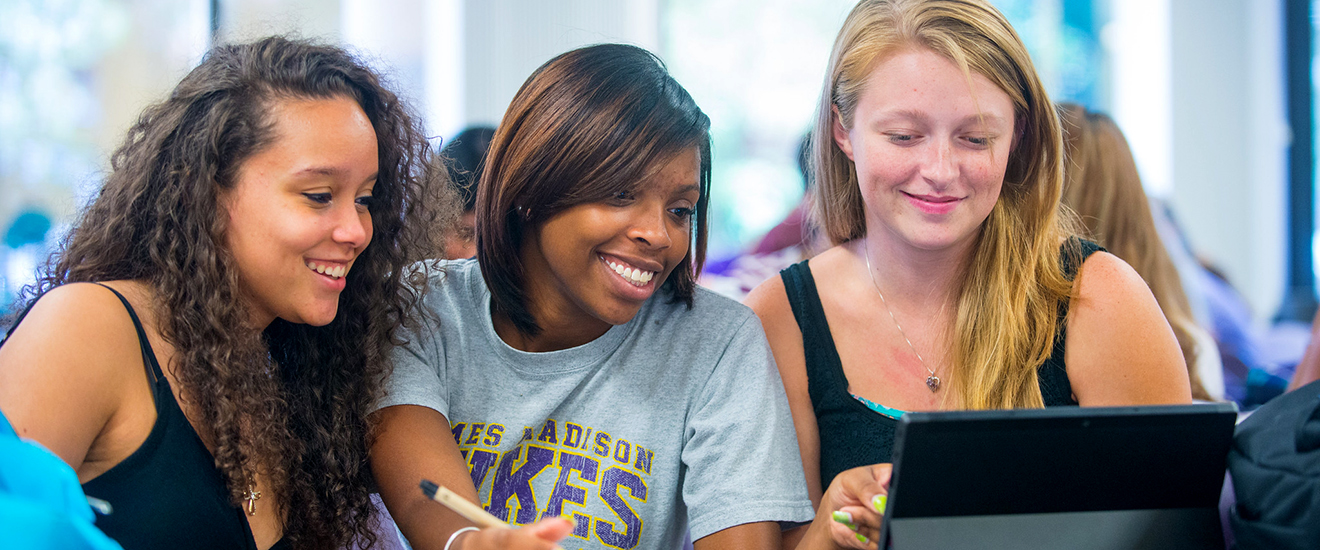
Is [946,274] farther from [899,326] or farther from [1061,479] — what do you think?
[1061,479]

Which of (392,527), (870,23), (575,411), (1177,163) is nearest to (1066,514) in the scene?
(575,411)

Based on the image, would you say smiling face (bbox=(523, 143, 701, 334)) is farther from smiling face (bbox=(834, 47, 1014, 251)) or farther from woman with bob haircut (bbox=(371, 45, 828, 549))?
smiling face (bbox=(834, 47, 1014, 251))

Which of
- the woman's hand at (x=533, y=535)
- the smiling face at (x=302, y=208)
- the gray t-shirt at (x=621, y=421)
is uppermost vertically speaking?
the smiling face at (x=302, y=208)

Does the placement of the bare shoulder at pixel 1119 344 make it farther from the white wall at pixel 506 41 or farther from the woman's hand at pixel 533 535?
the white wall at pixel 506 41

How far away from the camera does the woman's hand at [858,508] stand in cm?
94

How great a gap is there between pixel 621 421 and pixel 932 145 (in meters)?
0.53

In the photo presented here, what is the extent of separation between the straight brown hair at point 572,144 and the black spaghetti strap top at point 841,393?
24 cm

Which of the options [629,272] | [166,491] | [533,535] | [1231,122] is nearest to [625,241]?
[629,272]

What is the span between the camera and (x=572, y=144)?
1.15 meters

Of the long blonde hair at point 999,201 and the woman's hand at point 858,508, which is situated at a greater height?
the long blonde hair at point 999,201

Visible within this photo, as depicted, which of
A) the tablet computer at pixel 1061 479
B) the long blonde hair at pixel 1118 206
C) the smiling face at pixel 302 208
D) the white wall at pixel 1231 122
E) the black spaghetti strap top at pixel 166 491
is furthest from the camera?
the white wall at pixel 1231 122

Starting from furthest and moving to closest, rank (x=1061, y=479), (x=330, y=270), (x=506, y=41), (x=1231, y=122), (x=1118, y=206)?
(x=1231, y=122)
(x=506, y=41)
(x=1118, y=206)
(x=330, y=270)
(x=1061, y=479)

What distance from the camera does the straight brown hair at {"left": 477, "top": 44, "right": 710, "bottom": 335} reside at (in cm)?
115

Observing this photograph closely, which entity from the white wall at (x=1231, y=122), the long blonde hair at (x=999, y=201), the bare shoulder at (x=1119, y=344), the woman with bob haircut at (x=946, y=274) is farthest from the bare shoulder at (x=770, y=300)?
the white wall at (x=1231, y=122)
